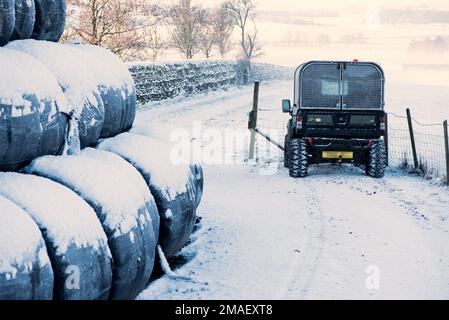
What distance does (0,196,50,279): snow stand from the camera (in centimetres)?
409

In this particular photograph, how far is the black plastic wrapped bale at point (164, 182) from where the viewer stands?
6512 millimetres

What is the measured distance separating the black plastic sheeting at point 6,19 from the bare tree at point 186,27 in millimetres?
42616

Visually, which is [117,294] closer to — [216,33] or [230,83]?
[230,83]

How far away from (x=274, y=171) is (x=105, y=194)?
8104mm

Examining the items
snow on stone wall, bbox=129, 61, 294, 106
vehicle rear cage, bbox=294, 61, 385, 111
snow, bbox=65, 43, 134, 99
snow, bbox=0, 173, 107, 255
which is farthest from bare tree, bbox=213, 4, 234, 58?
snow, bbox=0, 173, 107, 255

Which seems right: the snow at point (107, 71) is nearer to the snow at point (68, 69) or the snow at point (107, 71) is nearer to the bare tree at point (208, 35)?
the snow at point (68, 69)

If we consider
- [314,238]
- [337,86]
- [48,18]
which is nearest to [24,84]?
[48,18]

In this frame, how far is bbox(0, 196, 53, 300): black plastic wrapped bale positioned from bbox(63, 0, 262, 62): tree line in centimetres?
2265

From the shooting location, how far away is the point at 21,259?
4148mm

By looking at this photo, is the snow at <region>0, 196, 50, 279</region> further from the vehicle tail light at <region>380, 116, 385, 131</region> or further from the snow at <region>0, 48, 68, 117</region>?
the vehicle tail light at <region>380, 116, 385, 131</region>

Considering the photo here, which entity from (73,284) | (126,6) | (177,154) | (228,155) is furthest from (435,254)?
(126,6)

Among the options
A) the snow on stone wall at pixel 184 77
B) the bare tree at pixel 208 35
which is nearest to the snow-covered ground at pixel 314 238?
the snow on stone wall at pixel 184 77

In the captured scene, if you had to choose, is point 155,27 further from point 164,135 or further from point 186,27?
point 164,135

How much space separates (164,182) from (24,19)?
215cm
